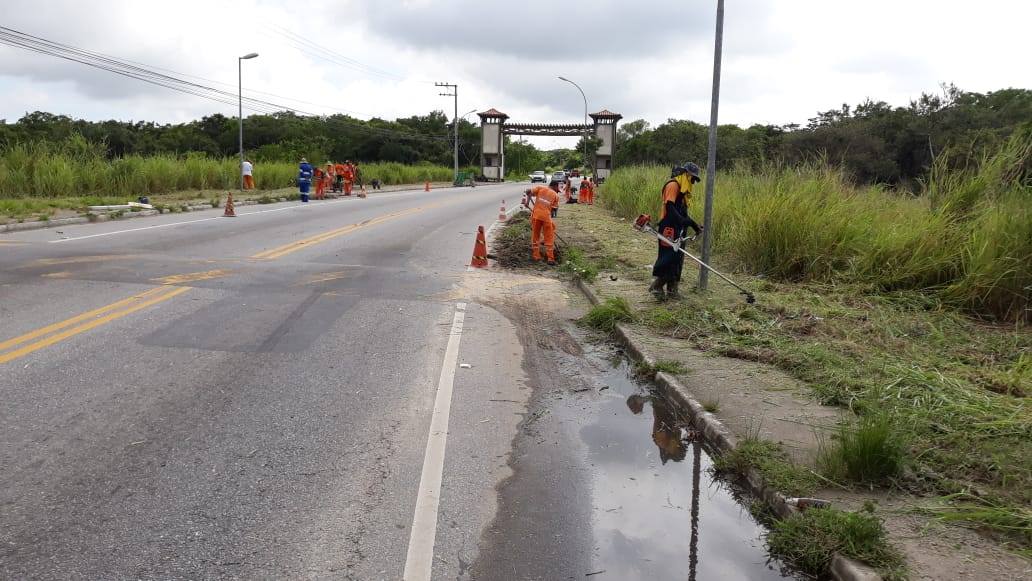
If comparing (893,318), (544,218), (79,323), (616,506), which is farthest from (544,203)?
(616,506)

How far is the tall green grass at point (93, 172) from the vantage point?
23391 millimetres

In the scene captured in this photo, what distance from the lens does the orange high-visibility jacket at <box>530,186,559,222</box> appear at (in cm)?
1391

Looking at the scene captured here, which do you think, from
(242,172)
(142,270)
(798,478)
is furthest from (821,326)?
→ (242,172)

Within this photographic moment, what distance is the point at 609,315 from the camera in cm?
902

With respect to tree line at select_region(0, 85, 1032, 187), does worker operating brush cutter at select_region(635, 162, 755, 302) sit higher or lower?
lower

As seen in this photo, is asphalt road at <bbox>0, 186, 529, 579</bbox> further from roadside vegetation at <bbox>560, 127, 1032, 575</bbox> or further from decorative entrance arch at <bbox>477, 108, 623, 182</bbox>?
decorative entrance arch at <bbox>477, 108, 623, 182</bbox>

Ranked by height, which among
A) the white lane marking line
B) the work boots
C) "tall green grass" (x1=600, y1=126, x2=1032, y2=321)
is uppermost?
"tall green grass" (x1=600, y1=126, x2=1032, y2=321)

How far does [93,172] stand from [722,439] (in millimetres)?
26048

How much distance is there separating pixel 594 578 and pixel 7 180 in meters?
25.2

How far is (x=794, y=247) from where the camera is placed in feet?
38.8

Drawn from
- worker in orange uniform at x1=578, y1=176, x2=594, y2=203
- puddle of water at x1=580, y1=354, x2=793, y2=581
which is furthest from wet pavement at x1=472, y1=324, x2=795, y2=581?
worker in orange uniform at x1=578, y1=176, x2=594, y2=203

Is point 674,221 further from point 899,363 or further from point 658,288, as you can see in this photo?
point 899,363

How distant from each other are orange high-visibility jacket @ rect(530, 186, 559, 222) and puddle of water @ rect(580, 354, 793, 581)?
8316mm

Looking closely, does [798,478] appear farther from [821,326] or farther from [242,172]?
[242,172]
